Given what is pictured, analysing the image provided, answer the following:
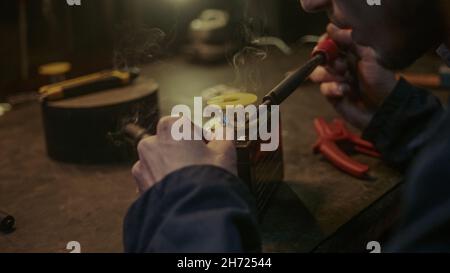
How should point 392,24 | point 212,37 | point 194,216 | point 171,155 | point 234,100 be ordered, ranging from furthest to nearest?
point 212,37, point 234,100, point 392,24, point 171,155, point 194,216

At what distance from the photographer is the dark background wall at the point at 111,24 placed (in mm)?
1950

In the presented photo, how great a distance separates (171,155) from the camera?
72 centimetres

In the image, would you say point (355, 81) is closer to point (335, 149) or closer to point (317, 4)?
point (335, 149)

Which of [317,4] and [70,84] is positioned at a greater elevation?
[317,4]

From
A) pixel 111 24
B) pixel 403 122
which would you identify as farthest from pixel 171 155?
pixel 111 24

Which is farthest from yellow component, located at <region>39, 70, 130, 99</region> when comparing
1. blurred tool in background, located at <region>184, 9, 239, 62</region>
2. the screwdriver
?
blurred tool in background, located at <region>184, 9, 239, 62</region>

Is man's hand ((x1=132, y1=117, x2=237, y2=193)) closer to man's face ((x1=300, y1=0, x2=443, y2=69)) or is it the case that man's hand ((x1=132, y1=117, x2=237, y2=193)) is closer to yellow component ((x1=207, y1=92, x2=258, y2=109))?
yellow component ((x1=207, y1=92, x2=258, y2=109))

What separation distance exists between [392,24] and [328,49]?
370 mm

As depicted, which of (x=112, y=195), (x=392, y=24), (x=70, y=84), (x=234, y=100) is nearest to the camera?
(x=392, y=24)

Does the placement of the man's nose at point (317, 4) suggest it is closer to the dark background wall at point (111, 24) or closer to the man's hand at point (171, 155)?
the man's hand at point (171, 155)

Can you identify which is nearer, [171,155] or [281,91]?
[171,155]

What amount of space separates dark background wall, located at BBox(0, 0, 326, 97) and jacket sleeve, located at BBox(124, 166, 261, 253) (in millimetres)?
889

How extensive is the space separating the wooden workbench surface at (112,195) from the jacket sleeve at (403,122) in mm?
47
